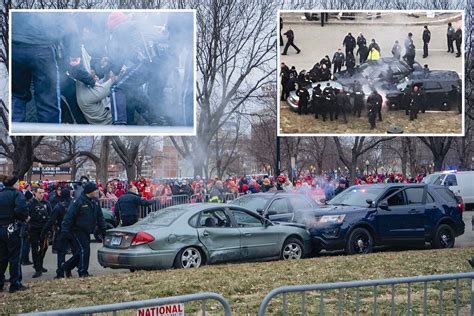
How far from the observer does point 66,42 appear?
21.9 metres

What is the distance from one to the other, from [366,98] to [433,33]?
344 cm

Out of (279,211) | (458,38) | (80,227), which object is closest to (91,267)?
(80,227)

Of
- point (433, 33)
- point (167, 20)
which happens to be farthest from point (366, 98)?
point (167, 20)

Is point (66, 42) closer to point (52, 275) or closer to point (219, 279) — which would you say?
point (52, 275)

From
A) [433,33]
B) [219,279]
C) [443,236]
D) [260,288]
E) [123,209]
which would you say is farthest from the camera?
[433,33]

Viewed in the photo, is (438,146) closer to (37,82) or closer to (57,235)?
(37,82)

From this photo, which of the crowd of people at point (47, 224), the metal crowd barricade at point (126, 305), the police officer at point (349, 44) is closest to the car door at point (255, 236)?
the crowd of people at point (47, 224)

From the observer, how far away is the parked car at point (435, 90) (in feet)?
74.5

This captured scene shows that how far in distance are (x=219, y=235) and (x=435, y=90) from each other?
13.2m

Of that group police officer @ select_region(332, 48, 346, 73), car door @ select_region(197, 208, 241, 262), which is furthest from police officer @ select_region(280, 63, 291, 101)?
car door @ select_region(197, 208, 241, 262)

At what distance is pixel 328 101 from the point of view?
22359 millimetres

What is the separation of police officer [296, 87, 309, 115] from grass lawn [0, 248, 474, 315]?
9947 mm

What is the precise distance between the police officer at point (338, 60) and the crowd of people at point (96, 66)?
15.1 ft

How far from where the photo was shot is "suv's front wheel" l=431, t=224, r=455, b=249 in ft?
51.2
